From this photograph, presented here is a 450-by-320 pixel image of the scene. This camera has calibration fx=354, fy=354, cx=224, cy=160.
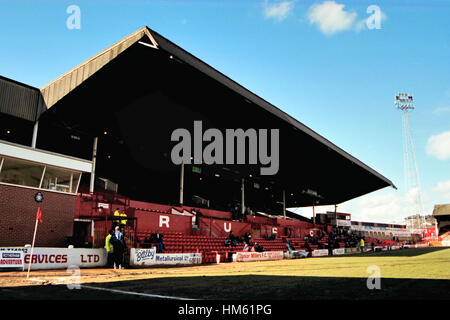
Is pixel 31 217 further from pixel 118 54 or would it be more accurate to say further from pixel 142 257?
pixel 118 54

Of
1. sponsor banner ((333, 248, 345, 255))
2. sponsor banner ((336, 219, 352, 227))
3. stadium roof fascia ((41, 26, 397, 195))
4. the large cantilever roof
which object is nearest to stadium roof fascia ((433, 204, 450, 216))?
sponsor banner ((336, 219, 352, 227))

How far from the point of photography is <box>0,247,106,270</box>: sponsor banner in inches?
602

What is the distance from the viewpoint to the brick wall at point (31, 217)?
17672 mm

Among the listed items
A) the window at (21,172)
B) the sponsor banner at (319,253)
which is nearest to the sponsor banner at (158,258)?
the window at (21,172)

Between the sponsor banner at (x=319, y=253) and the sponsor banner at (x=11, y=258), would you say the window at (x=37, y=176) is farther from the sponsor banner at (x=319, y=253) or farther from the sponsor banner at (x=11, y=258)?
the sponsor banner at (x=319, y=253)

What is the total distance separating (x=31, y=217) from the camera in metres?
18.6

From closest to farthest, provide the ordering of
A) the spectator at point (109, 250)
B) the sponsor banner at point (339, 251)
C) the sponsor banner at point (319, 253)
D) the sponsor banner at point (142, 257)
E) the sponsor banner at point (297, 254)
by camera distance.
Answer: the spectator at point (109, 250)
the sponsor banner at point (142, 257)
the sponsor banner at point (297, 254)
the sponsor banner at point (319, 253)
the sponsor banner at point (339, 251)

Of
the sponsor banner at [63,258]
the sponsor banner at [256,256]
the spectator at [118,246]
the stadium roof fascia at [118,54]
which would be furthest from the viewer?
the sponsor banner at [256,256]

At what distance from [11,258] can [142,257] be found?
6.60 m

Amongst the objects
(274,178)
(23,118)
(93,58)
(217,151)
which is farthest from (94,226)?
(274,178)

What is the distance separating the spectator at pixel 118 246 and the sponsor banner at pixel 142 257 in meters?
2.02

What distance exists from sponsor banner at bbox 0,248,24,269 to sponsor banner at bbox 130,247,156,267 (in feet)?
17.9

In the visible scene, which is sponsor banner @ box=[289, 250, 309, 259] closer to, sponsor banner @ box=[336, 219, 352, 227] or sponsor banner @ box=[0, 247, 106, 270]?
sponsor banner @ box=[0, 247, 106, 270]
